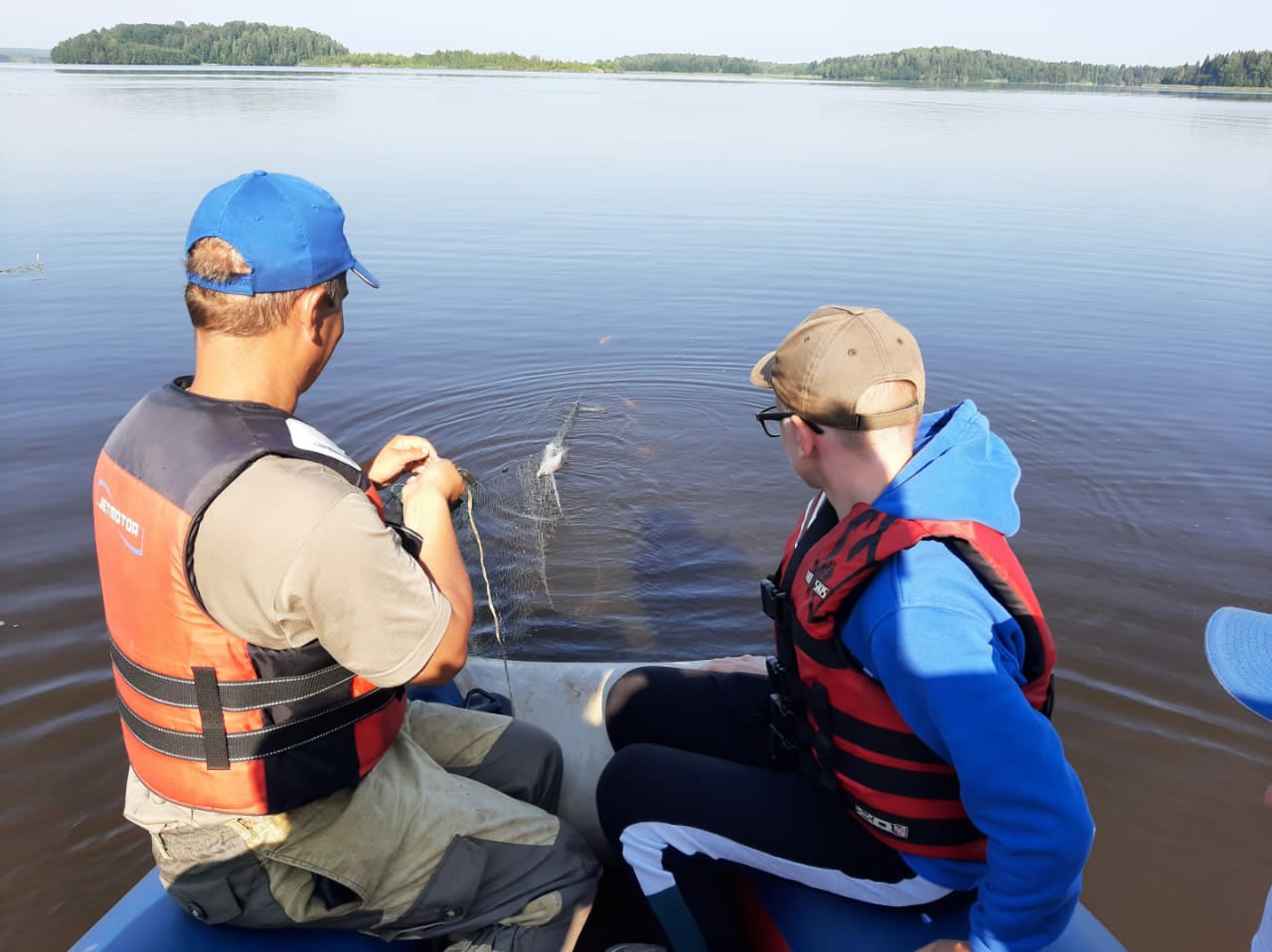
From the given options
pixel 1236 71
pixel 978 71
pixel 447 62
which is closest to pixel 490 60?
pixel 447 62

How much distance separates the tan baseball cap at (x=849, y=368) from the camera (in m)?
2.36

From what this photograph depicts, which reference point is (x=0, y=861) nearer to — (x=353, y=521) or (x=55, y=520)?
(x=353, y=521)

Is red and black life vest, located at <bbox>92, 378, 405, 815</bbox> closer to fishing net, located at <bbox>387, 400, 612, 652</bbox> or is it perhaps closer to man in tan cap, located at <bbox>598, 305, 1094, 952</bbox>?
man in tan cap, located at <bbox>598, 305, 1094, 952</bbox>

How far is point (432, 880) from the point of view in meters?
2.47

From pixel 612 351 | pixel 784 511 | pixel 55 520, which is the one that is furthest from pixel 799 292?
pixel 55 520

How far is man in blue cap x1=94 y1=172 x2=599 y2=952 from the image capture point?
201 cm

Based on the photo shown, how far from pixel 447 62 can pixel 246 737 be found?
5102 inches

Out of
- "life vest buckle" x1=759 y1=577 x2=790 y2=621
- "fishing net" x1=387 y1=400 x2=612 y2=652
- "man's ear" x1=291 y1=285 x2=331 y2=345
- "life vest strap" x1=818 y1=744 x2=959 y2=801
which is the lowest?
"fishing net" x1=387 y1=400 x2=612 y2=652

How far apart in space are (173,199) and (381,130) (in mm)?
15873

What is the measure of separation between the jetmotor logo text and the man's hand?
2.83 feet

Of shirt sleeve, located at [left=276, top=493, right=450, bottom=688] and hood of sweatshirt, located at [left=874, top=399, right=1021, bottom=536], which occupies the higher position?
hood of sweatshirt, located at [left=874, top=399, right=1021, bottom=536]

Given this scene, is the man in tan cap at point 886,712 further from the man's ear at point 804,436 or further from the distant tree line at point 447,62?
the distant tree line at point 447,62

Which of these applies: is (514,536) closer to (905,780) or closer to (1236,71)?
(905,780)

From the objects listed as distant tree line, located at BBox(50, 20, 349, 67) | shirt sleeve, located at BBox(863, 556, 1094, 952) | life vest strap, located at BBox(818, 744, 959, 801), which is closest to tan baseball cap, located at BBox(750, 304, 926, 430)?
shirt sleeve, located at BBox(863, 556, 1094, 952)
